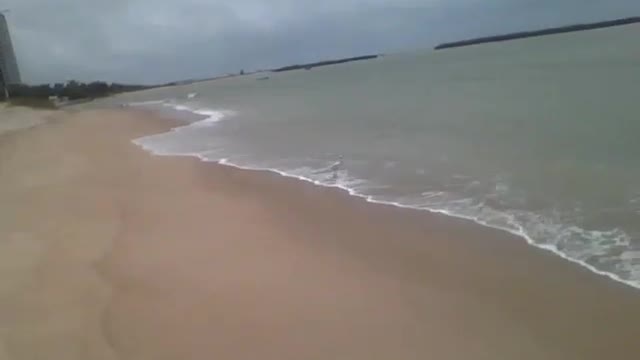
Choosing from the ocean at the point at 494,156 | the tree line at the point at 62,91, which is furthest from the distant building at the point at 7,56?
the ocean at the point at 494,156

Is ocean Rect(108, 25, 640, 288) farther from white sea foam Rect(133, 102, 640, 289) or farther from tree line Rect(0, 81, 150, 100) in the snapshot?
tree line Rect(0, 81, 150, 100)

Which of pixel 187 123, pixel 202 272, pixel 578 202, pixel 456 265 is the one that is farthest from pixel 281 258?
pixel 187 123

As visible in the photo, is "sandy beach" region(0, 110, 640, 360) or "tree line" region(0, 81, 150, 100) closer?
"sandy beach" region(0, 110, 640, 360)

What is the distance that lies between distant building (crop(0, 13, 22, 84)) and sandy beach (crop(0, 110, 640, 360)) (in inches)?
2860

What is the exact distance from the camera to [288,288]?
17.5 ft

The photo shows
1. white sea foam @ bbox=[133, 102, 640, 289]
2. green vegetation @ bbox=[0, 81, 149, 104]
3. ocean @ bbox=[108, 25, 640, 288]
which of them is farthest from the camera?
green vegetation @ bbox=[0, 81, 149, 104]

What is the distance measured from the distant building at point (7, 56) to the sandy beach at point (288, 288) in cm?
7265

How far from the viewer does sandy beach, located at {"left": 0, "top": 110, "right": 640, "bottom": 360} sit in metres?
4.26

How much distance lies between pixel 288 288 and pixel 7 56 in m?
82.6

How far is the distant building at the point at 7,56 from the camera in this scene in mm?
73562

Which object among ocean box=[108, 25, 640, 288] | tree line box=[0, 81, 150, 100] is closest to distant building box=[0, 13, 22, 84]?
tree line box=[0, 81, 150, 100]

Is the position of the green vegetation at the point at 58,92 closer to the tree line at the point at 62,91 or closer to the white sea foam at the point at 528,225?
the tree line at the point at 62,91

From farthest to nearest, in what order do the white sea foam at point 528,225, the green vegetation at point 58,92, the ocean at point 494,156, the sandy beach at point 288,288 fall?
the green vegetation at point 58,92 → the ocean at point 494,156 → the white sea foam at point 528,225 → the sandy beach at point 288,288


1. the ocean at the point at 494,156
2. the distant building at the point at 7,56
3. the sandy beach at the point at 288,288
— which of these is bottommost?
the ocean at the point at 494,156
